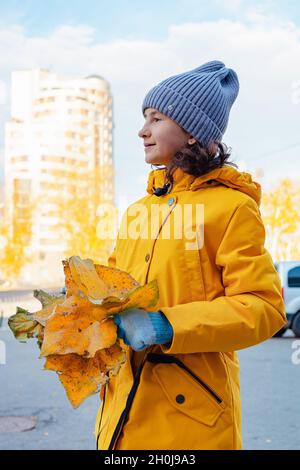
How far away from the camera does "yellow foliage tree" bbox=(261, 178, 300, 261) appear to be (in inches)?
1166

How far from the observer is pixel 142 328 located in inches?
58.8

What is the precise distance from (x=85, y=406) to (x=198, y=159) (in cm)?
474

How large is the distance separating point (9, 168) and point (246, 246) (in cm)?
5856

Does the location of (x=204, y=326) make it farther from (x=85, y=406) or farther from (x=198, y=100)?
(x=85, y=406)

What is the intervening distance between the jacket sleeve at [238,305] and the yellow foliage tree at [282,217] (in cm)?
2819

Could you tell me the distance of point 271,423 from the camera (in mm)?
5391

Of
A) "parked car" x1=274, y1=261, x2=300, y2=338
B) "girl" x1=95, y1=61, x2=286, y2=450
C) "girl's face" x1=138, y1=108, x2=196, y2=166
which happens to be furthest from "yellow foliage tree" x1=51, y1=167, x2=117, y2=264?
"girl" x1=95, y1=61, x2=286, y2=450

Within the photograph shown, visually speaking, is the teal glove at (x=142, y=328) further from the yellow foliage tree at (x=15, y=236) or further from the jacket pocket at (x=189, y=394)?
the yellow foliage tree at (x=15, y=236)

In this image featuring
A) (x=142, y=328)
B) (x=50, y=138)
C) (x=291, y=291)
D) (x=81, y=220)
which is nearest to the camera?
(x=142, y=328)

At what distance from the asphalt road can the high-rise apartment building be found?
119ft

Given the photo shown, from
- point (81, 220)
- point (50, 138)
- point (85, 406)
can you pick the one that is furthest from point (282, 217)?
point (50, 138)

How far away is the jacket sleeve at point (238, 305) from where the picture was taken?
1561 millimetres
